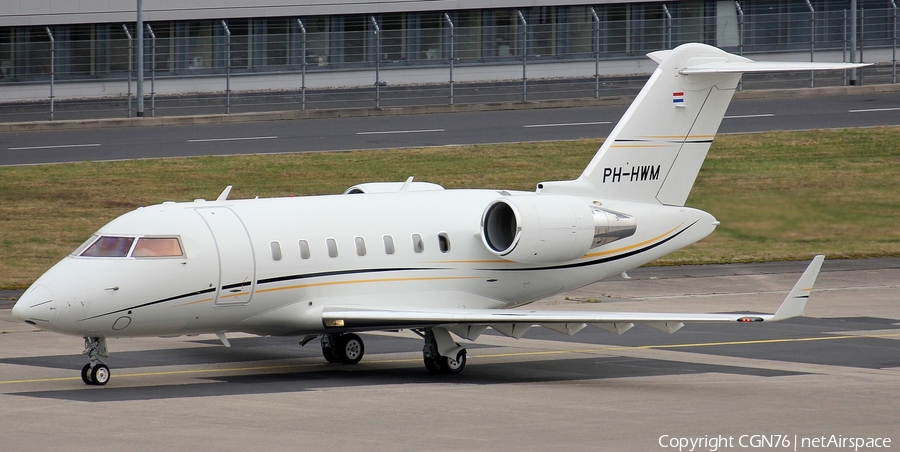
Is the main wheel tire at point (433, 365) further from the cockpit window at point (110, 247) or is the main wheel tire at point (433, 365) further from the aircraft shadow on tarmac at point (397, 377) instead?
the cockpit window at point (110, 247)

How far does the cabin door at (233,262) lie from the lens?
21.0 m

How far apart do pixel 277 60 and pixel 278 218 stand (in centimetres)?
3914

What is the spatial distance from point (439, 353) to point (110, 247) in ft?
18.3

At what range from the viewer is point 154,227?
824 inches

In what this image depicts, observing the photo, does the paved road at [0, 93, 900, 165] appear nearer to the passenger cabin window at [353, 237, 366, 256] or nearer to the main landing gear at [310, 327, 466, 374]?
the passenger cabin window at [353, 237, 366, 256]

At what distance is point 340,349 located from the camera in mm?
23797

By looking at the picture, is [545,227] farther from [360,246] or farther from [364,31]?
[364,31]

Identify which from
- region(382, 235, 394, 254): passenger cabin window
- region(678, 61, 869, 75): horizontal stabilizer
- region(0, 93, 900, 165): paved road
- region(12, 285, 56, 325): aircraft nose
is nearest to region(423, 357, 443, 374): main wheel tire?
region(382, 235, 394, 254): passenger cabin window

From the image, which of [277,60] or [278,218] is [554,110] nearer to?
[277,60]

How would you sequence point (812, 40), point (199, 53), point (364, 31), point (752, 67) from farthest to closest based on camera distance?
1. point (364, 31)
2. point (199, 53)
3. point (812, 40)
4. point (752, 67)

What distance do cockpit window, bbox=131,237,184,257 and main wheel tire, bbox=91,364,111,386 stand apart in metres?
1.84

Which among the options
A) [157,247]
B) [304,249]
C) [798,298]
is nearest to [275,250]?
[304,249]

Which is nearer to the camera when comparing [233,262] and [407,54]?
[233,262]

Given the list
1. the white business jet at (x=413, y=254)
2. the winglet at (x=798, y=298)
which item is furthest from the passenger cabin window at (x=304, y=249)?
the winglet at (x=798, y=298)
